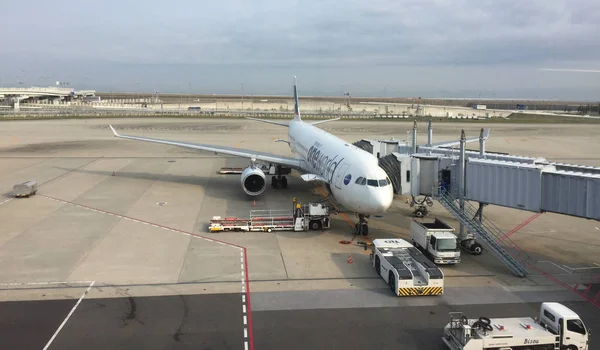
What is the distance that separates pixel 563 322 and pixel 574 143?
66194mm

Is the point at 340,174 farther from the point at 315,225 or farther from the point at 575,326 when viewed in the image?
the point at 575,326

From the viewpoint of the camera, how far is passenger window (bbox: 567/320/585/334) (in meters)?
13.1

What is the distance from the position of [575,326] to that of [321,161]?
58.5ft

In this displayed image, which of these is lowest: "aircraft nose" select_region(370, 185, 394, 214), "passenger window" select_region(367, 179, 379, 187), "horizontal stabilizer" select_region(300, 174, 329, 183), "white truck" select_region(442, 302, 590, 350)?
"white truck" select_region(442, 302, 590, 350)

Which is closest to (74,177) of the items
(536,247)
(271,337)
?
(271,337)

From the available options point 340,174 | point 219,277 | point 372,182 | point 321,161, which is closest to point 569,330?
point 372,182

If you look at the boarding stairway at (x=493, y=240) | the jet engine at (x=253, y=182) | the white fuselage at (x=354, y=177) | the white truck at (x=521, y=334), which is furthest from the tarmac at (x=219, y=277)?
the white fuselage at (x=354, y=177)

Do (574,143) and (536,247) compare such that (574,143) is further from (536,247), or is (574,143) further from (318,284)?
(318,284)

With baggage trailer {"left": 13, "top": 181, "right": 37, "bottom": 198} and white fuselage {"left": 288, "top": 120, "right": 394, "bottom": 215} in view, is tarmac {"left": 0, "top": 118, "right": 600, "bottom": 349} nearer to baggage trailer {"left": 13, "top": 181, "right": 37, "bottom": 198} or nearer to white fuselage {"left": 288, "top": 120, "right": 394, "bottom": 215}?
baggage trailer {"left": 13, "top": 181, "right": 37, "bottom": 198}

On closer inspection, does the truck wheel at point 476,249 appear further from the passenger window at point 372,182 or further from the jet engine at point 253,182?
the jet engine at point 253,182

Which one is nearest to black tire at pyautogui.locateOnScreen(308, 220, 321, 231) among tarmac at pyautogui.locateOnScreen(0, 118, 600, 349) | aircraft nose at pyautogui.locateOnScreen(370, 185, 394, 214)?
tarmac at pyautogui.locateOnScreen(0, 118, 600, 349)

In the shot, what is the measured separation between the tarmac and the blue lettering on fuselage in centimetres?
303

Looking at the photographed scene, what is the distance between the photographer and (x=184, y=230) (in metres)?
25.7

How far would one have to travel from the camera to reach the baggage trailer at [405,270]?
1750 centimetres
